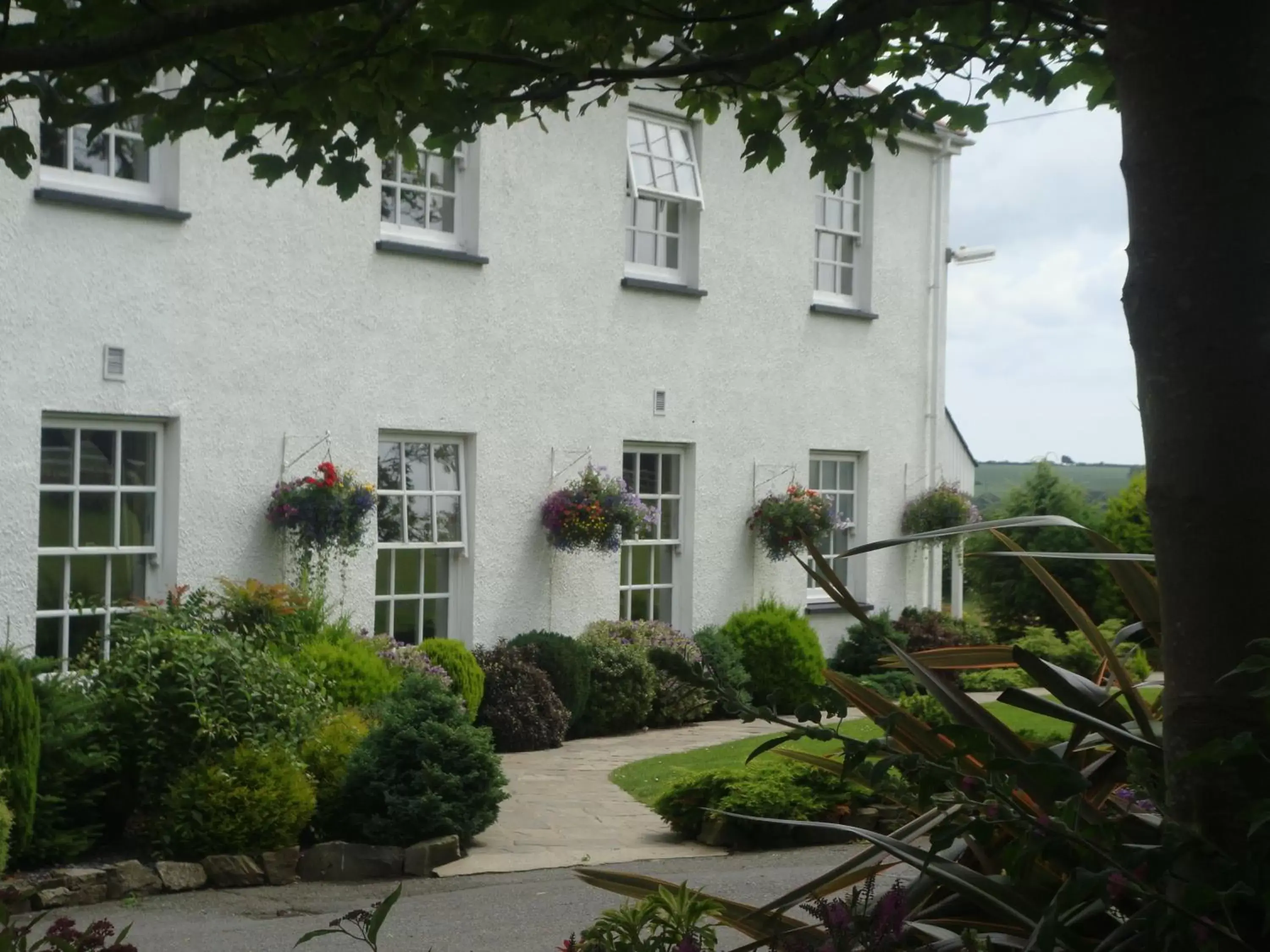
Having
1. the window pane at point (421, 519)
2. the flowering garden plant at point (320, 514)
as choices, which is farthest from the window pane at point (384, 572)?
the flowering garden plant at point (320, 514)

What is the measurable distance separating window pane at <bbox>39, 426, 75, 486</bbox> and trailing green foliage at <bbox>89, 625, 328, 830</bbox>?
2376 mm

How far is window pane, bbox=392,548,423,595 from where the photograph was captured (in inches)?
516

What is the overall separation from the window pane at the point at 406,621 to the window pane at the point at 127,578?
7.95 feet

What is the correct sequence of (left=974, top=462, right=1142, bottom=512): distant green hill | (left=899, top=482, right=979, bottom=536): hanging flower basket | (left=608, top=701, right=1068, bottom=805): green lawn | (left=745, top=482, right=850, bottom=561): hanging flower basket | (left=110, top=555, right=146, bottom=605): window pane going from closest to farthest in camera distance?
(left=608, top=701, right=1068, bottom=805): green lawn → (left=110, top=555, right=146, bottom=605): window pane → (left=745, top=482, right=850, bottom=561): hanging flower basket → (left=899, top=482, right=979, bottom=536): hanging flower basket → (left=974, top=462, right=1142, bottom=512): distant green hill

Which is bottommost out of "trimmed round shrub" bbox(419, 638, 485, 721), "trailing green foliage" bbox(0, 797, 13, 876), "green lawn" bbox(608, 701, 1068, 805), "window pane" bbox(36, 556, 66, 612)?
"green lawn" bbox(608, 701, 1068, 805)

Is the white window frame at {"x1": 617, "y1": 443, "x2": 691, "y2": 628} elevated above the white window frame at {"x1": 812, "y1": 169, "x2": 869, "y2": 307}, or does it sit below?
below

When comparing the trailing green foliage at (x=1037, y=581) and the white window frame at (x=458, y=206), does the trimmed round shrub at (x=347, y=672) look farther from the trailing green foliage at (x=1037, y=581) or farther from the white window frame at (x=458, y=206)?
the trailing green foliage at (x=1037, y=581)

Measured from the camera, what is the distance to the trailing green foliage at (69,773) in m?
7.76

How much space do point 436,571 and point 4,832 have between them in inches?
253

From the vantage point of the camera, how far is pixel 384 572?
42.8 feet

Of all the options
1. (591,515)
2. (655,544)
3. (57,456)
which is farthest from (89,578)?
(655,544)

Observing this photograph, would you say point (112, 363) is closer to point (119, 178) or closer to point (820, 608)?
point (119, 178)

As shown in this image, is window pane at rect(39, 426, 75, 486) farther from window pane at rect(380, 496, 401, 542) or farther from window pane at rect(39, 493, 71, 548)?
window pane at rect(380, 496, 401, 542)

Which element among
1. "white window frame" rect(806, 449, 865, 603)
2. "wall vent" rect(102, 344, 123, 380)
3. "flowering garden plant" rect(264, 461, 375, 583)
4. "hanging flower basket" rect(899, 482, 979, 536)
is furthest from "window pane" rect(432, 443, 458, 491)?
"hanging flower basket" rect(899, 482, 979, 536)
